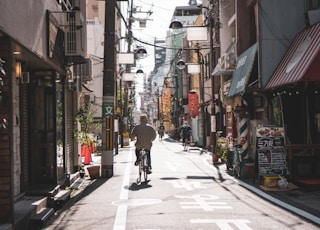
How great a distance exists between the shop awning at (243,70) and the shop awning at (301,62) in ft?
5.48

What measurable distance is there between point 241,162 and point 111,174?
4465 millimetres

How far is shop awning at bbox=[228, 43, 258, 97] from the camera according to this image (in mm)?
16266

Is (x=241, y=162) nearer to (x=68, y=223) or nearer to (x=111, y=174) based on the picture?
(x=111, y=174)

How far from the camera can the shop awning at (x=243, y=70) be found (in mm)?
16266

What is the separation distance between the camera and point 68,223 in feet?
28.4

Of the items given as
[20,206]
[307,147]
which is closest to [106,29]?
[307,147]

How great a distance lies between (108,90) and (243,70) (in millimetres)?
5001

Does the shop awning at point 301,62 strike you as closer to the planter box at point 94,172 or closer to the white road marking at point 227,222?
the white road marking at point 227,222

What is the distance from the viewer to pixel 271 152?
12852mm

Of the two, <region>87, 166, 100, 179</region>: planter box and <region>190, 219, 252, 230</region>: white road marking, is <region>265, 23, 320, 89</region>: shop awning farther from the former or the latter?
<region>87, 166, 100, 179</region>: planter box

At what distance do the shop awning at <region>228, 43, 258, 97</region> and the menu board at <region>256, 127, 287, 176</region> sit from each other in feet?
11.2

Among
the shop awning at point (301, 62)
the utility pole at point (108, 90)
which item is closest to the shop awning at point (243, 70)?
the shop awning at point (301, 62)

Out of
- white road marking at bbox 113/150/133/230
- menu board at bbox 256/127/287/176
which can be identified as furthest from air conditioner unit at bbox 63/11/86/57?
menu board at bbox 256/127/287/176

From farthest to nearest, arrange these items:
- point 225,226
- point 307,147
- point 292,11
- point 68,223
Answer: point 292,11
point 307,147
point 68,223
point 225,226
